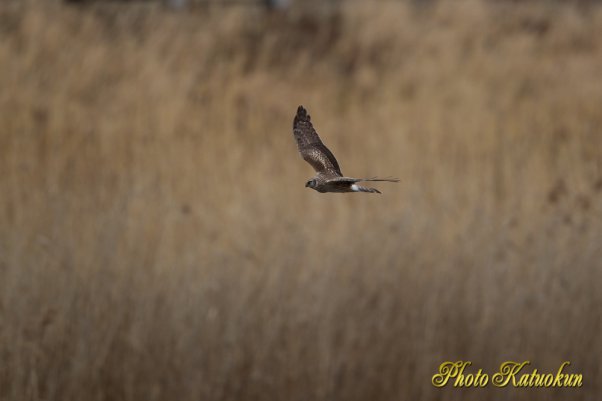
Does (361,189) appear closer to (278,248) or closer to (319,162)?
(319,162)

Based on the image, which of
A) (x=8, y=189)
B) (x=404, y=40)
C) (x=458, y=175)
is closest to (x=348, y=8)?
(x=404, y=40)

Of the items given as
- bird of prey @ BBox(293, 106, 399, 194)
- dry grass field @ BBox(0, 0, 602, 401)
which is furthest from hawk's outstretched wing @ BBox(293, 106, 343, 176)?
dry grass field @ BBox(0, 0, 602, 401)

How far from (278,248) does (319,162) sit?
11.4 ft

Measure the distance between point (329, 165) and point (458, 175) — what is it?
435 cm

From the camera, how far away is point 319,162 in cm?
151

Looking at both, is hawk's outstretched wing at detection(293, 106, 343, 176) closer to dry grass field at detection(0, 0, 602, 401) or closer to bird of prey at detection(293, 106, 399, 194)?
bird of prey at detection(293, 106, 399, 194)

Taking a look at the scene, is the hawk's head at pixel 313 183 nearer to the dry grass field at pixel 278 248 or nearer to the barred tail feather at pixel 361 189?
the barred tail feather at pixel 361 189

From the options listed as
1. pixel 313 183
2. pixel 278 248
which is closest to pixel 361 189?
pixel 313 183

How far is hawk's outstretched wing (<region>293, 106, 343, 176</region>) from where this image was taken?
1507mm

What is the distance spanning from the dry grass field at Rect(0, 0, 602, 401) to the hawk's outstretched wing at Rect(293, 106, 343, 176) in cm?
304

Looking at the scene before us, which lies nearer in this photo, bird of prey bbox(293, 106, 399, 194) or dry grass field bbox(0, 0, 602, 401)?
bird of prey bbox(293, 106, 399, 194)

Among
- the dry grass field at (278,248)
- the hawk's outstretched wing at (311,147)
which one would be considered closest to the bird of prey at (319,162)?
the hawk's outstretched wing at (311,147)

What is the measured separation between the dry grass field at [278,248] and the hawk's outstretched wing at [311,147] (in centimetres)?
304

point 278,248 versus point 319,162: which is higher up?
point 319,162
